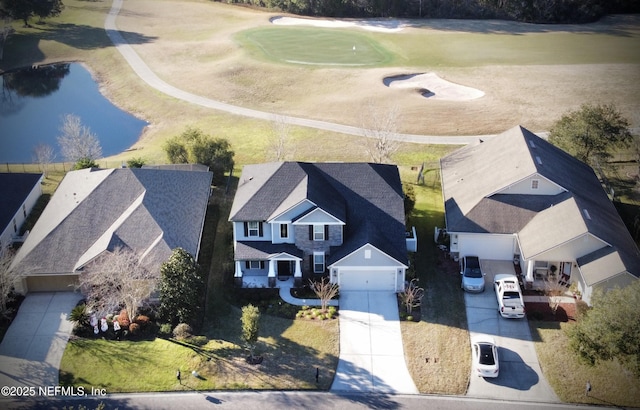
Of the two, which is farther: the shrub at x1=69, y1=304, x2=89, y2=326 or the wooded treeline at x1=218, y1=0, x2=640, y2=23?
the wooded treeline at x1=218, y1=0, x2=640, y2=23

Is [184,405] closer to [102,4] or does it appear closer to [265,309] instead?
[265,309]

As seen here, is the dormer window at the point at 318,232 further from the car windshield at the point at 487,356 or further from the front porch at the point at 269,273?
the car windshield at the point at 487,356

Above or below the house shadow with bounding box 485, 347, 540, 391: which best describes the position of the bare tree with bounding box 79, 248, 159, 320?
above

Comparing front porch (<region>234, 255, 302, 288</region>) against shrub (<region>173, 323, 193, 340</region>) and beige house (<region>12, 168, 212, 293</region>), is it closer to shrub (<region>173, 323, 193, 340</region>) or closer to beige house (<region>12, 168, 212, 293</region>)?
beige house (<region>12, 168, 212, 293</region>)

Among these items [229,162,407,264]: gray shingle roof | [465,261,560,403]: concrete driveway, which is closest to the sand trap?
[229,162,407,264]: gray shingle roof

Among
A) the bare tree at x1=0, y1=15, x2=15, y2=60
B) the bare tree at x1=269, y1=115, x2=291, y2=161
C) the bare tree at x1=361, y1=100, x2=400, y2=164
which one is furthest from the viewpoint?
the bare tree at x1=0, y1=15, x2=15, y2=60

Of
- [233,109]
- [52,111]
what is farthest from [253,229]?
[52,111]

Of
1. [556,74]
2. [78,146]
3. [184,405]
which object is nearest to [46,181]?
[78,146]

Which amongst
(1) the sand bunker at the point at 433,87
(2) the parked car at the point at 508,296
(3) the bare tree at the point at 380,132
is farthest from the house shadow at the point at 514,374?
(1) the sand bunker at the point at 433,87
